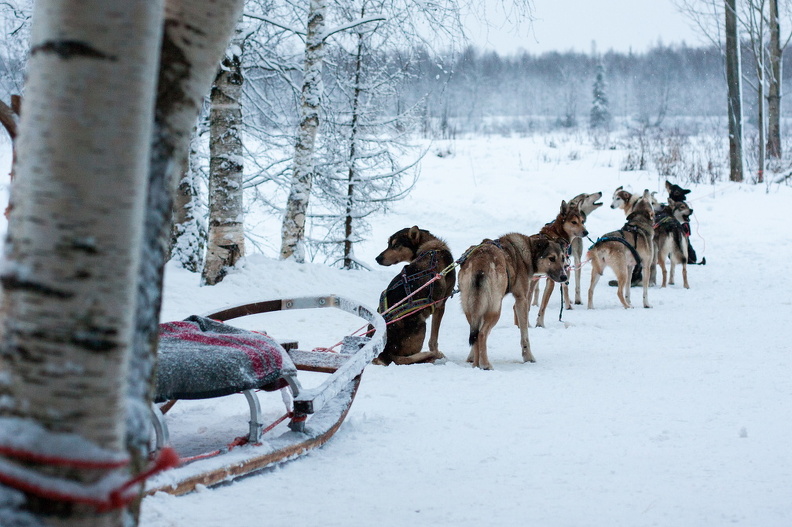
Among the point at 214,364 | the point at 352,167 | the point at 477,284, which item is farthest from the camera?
the point at 352,167

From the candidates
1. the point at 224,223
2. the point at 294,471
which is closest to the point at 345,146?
the point at 224,223

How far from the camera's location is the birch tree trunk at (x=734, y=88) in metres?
19.2

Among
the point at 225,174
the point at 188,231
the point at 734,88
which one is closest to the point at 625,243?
the point at 225,174

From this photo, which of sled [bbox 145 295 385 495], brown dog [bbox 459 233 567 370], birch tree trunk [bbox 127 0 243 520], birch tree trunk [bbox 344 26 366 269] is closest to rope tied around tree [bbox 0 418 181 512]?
birch tree trunk [bbox 127 0 243 520]

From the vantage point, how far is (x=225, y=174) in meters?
8.74

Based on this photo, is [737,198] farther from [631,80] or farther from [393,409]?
[631,80]

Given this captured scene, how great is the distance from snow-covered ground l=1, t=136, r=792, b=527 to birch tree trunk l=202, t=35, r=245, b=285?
0.28 meters

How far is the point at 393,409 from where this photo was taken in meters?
4.50

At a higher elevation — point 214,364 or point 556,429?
point 214,364

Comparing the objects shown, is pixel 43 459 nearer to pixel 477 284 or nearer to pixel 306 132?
pixel 477 284

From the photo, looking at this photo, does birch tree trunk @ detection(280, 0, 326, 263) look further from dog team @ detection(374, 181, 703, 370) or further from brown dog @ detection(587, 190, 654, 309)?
brown dog @ detection(587, 190, 654, 309)

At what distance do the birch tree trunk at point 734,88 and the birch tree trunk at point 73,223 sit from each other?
66.4 feet

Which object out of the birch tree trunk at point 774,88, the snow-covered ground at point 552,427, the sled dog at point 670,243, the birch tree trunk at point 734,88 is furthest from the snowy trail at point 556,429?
the birch tree trunk at point 774,88

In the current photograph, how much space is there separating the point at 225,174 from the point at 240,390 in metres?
6.08
